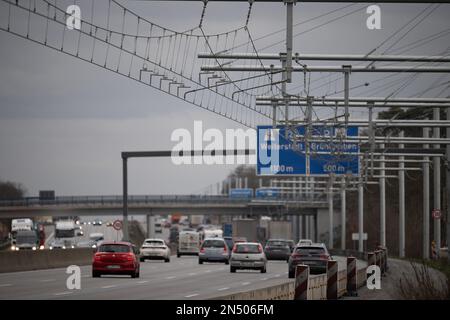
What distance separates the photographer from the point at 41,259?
6222 cm

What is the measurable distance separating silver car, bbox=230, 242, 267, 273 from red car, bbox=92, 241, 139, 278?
11017 mm

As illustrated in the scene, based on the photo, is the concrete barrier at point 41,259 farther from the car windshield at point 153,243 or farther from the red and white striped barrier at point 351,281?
the red and white striped barrier at point 351,281

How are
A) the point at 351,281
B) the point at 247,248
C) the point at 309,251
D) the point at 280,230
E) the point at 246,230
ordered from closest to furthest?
1. the point at 351,281
2. the point at 309,251
3. the point at 247,248
4. the point at 246,230
5. the point at 280,230

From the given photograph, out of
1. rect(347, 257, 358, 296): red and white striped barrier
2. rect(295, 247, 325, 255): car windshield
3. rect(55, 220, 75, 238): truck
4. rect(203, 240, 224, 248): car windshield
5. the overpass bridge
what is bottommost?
rect(347, 257, 358, 296): red and white striped barrier

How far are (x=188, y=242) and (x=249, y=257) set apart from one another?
129 feet

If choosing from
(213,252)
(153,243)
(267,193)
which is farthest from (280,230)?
(213,252)

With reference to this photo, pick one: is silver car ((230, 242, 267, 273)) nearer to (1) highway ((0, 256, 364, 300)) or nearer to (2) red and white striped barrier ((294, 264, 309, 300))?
(1) highway ((0, 256, 364, 300))

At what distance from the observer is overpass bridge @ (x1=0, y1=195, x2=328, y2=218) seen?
131750 mm

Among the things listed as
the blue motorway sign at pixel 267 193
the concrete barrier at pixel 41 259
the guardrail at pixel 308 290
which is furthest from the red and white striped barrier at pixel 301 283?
the blue motorway sign at pixel 267 193

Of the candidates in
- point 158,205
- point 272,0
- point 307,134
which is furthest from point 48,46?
point 158,205

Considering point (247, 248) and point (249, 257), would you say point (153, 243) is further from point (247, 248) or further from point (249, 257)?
point (247, 248)

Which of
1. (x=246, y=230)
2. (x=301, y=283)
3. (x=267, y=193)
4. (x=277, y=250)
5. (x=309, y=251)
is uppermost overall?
(x=267, y=193)

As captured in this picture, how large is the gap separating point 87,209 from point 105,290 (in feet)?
314

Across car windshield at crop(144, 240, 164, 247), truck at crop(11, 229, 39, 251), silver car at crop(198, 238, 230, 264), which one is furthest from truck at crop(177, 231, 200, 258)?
silver car at crop(198, 238, 230, 264)
